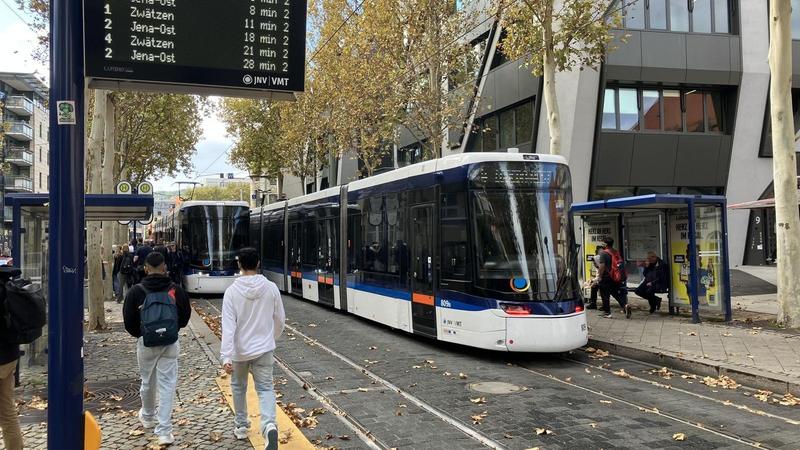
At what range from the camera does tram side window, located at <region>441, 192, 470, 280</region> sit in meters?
9.18

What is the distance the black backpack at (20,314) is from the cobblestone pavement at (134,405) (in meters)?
0.81

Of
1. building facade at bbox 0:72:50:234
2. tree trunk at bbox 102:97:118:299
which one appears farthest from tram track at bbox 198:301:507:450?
building facade at bbox 0:72:50:234

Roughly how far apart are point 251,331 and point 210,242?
14563 millimetres

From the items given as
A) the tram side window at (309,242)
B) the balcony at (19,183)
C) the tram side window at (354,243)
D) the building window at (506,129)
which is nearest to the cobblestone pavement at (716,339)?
the tram side window at (354,243)

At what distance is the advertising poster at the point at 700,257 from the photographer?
12000 millimetres

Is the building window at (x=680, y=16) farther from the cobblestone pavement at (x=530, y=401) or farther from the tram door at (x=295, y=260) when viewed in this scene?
the cobblestone pavement at (x=530, y=401)

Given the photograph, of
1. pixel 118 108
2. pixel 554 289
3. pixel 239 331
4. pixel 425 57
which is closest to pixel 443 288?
pixel 554 289

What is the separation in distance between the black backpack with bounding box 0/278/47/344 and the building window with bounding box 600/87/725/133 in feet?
65.9

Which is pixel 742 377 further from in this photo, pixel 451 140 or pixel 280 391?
pixel 451 140

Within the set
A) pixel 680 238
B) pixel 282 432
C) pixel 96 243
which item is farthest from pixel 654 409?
pixel 96 243

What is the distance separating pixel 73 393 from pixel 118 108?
2084 cm

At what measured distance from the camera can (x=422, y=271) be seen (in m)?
10.3

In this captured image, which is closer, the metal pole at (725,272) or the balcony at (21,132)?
the metal pole at (725,272)

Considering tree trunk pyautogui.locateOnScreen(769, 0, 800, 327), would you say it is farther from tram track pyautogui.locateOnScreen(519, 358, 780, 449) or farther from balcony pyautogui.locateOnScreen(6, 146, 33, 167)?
balcony pyautogui.locateOnScreen(6, 146, 33, 167)
